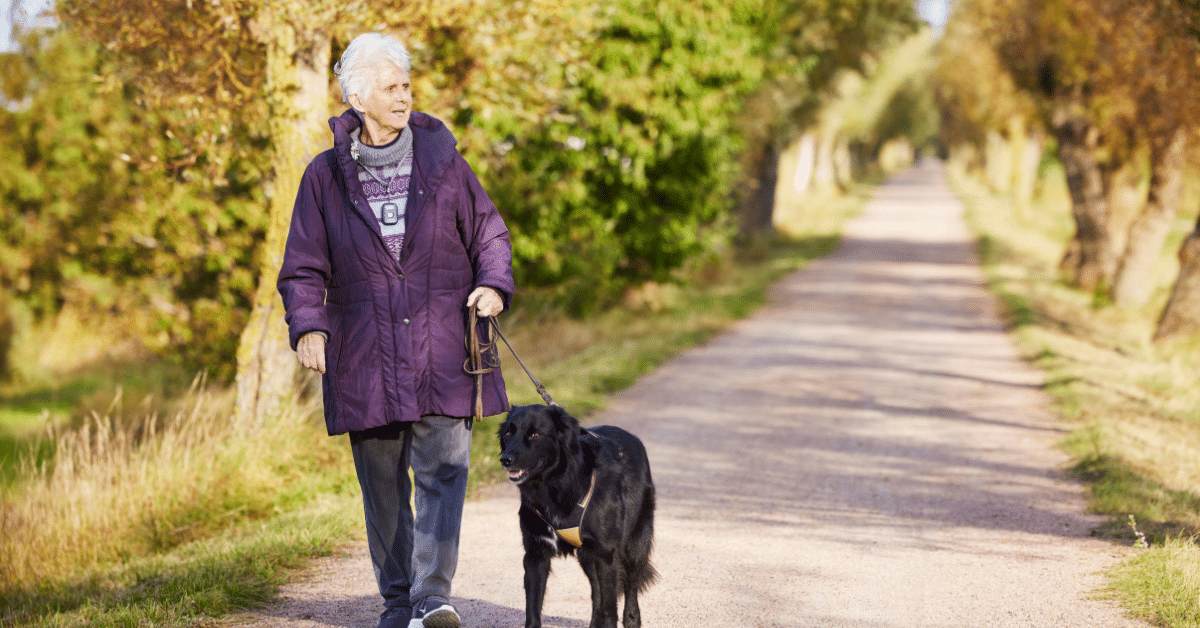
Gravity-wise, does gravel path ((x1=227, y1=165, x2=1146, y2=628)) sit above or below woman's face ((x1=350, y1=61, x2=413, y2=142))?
below

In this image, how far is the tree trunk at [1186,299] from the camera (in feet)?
43.0

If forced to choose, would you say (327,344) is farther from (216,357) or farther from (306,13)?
(216,357)

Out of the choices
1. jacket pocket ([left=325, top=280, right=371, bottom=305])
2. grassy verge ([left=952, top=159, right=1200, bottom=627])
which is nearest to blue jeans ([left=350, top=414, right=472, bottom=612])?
jacket pocket ([left=325, top=280, right=371, bottom=305])

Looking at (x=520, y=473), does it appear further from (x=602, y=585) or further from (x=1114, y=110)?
(x=1114, y=110)

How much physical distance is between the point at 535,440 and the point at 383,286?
781 millimetres

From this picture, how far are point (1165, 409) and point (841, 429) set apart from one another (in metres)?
3.18

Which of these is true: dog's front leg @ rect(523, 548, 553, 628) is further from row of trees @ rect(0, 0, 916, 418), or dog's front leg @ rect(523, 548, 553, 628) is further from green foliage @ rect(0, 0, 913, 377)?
green foliage @ rect(0, 0, 913, 377)

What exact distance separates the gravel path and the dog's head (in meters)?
0.98

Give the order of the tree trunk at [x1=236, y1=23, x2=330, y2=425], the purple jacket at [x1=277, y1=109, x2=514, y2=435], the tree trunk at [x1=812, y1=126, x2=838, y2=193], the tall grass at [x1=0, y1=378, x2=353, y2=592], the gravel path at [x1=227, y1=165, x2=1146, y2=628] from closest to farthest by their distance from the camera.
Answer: the purple jacket at [x1=277, y1=109, x2=514, y2=435] < the gravel path at [x1=227, y1=165, x2=1146, y2=628] < the tall grass at [x1=0, y1=378, x2=353, y2=592] < the tree trunk at [x1=236, y1=23, x2=330, y2=425] < the tree trunk at [x1=812, y1=126, x2=838, y2=193]

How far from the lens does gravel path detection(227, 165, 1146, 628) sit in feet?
14.9

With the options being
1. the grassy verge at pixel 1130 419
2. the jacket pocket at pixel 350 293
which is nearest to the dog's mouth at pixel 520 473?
the jacket pocket at pixel 350 293

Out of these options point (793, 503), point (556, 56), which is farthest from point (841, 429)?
point (556, 56)

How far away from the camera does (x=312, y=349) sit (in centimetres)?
360

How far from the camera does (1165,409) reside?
9.41m
